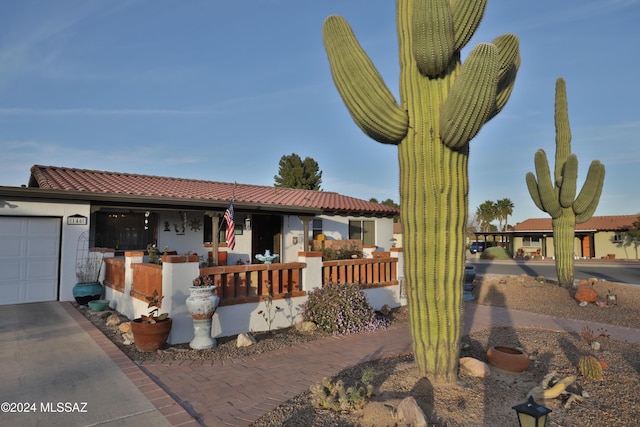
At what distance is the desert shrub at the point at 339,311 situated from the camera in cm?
760

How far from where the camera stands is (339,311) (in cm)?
768

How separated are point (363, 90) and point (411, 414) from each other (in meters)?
3.45

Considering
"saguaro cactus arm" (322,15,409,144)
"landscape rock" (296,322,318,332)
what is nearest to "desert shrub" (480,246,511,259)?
"landscape rock" (296,322,318,332)

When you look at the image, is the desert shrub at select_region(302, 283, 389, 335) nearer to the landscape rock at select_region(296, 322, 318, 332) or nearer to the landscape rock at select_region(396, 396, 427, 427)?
the landscape rock at select_region(296, 322, 318, 332)

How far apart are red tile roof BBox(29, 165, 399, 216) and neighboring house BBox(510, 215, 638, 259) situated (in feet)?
85.6

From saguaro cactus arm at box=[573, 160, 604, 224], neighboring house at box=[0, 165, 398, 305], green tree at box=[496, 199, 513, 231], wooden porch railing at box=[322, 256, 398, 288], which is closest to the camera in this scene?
wooden porch railing at box=[322, 256, 398, 288]

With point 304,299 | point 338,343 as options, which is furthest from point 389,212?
point 338,343

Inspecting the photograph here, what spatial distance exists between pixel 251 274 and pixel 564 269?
34.2 ft

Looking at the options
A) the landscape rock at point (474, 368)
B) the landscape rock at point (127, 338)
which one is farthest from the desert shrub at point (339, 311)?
the landscape rock at point (127, 338)

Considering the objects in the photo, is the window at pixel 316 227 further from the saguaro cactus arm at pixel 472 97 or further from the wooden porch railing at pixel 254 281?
the saguaro cactus arm at pixel 472 97

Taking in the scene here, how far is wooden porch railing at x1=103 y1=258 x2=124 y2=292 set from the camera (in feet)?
30.1

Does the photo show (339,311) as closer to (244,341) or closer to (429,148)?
(244,341)

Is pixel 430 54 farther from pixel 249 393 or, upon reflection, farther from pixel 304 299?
pixel 304 299

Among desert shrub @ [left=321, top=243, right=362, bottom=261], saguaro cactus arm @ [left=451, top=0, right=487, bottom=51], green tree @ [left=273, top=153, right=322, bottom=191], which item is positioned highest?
green tree @ [left=273, top=153, right=322, bottom=191]
